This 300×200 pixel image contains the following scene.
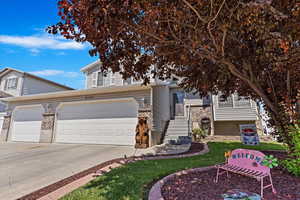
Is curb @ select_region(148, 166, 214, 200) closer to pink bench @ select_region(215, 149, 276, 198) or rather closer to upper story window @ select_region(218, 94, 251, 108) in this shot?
pink bench @ select_region(215, 149, 276, 198)

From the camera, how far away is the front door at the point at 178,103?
12930 millimetres

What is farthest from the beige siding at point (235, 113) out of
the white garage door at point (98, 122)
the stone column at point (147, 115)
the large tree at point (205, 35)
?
the large tree at point (205, 35)

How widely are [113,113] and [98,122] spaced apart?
1143mm

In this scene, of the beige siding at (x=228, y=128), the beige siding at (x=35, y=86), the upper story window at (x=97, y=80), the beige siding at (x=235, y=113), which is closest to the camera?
the beige siding at (x=235, y=113)

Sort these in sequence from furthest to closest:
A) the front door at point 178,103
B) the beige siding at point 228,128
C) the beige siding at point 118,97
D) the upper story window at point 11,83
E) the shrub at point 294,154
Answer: the upper story window at point 11,83
the front door at point 178,103
the beige siding at point 228,128
the beige siding at point 118,97
the shrub at point 294,154

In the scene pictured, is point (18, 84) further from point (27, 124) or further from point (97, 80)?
point (97, 80)

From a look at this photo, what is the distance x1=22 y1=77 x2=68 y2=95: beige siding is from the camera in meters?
15.5

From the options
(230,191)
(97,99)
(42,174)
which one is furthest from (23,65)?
(230,191)

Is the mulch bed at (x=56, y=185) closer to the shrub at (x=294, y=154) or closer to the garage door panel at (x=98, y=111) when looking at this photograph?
the garage door panel at (x=98, y=111)

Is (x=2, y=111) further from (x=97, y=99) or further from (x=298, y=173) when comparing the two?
(x=298, y=173)

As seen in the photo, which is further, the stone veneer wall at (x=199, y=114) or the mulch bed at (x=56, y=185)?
the stone veneer wall at (x=199, y=114)

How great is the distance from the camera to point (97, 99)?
9.77 metres

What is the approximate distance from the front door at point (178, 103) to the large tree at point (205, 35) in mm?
7970

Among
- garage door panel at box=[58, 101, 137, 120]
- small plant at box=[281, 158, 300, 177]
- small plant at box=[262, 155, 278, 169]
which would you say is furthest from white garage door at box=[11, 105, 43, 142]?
small plant at box=[281, 158, 300, 177]
